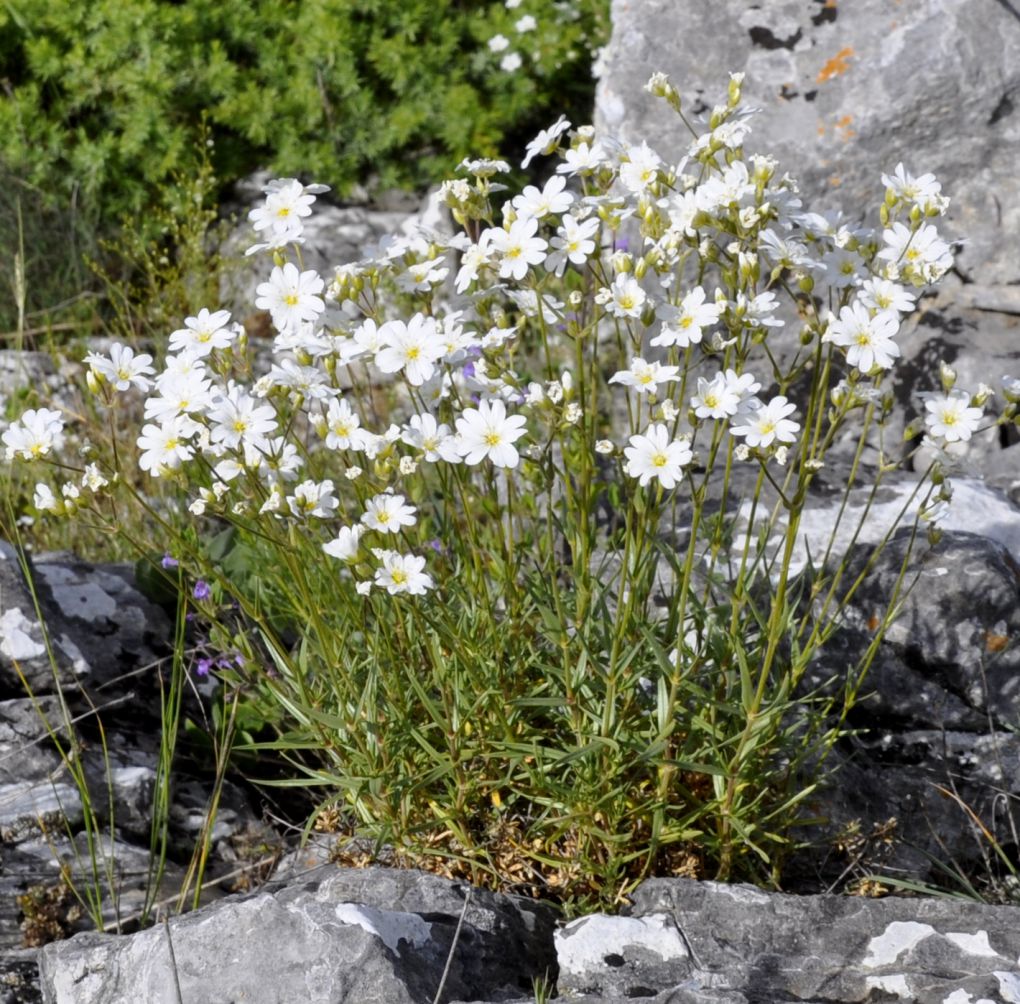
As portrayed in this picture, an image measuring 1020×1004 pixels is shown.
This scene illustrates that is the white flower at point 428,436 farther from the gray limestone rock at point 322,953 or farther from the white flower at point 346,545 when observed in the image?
the gray limestone rock at point 322,953

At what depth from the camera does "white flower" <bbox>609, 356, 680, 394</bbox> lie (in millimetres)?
2154

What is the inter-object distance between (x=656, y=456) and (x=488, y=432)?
30cm

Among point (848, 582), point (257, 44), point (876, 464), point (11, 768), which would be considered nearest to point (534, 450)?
point (848, 582)

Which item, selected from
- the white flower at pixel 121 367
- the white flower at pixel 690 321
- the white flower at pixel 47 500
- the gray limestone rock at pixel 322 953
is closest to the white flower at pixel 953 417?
the white flower at pixel 690 321

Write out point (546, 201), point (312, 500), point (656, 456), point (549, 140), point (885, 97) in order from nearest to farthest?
point (656, 456) < point (312, 500) < point (546, 201) < point (549, 140) < point (885, 97)

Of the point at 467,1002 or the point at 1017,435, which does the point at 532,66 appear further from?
the point at 467,1002

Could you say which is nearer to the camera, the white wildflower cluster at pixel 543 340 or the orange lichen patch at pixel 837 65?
the white wildflower cluster at pixel 543 340

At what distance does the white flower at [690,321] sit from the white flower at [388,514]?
513mm

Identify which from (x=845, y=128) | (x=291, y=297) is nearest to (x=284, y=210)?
(x=291, y=297)

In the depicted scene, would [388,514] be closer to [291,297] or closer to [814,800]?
[291,297]

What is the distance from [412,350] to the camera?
7.29ft

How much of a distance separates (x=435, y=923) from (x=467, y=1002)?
0.21 metres

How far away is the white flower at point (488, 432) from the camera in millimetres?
2135

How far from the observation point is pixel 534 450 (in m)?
2.23
